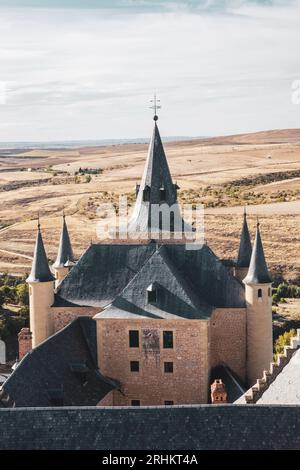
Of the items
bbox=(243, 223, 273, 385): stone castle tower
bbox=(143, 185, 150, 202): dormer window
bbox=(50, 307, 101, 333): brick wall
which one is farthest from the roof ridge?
bbox=(143, 185, 150, 202): dormer window

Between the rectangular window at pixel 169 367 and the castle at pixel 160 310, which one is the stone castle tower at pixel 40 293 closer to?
the castle at pixel 160 310

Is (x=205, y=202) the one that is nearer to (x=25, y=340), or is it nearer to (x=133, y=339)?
(x=25, y=340)

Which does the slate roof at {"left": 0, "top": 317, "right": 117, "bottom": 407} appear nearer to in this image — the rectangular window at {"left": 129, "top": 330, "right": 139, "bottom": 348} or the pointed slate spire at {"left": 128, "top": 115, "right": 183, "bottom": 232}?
the rectangular window at {"left": 129, "top": 330, "right": 139, "bottom": 348}

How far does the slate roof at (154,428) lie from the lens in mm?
22766

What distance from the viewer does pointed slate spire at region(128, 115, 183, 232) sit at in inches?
1769

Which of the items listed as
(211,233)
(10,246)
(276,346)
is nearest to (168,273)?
(276,346)

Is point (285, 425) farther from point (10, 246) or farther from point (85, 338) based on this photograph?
point (10, 246)

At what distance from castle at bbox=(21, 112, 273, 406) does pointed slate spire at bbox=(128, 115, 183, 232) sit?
0.20ft

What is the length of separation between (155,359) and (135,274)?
525 centimetres

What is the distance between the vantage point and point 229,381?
38469 millimetres

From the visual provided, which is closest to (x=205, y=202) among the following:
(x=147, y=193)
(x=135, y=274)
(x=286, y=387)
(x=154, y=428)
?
(x=147, y=193)

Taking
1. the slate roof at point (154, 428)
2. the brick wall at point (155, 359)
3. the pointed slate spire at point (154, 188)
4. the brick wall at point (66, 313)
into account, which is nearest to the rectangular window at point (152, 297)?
the brick wall at point (155, 359)

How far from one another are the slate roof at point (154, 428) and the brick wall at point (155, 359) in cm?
1431
